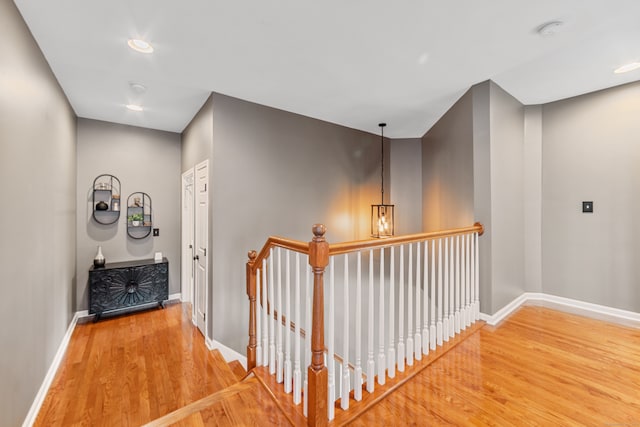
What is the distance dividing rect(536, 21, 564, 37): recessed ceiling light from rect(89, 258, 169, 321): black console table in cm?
485

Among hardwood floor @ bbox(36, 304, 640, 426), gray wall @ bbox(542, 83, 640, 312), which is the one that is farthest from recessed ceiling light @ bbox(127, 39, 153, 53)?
gray wall @ bbox(542, 83, 640, 312)

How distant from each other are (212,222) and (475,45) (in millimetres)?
2895

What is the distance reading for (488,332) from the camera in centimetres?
260

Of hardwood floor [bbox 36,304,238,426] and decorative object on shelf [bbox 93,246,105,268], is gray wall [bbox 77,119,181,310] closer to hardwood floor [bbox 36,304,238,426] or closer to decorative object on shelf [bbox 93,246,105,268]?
decorative object on shelf [bbox 93,246,105,268]

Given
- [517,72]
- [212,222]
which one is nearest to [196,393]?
[212,222]

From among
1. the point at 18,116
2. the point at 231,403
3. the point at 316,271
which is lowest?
the point at 231,403

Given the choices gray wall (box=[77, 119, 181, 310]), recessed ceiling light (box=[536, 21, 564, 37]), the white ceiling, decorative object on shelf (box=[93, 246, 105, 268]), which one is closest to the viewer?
the white ceiling

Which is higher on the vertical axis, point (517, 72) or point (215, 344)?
point (517, 72)

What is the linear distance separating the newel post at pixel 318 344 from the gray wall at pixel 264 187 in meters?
1.80

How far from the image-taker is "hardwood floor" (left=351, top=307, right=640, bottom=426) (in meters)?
1.59

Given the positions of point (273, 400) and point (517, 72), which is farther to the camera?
point (517, 72)

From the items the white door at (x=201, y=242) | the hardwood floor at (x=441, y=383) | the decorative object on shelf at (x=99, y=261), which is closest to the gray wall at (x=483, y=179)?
the hardwood floor at (x=441, y=383)

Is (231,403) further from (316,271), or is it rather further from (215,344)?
(215,344)

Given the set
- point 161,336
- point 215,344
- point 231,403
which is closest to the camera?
point 231,403
